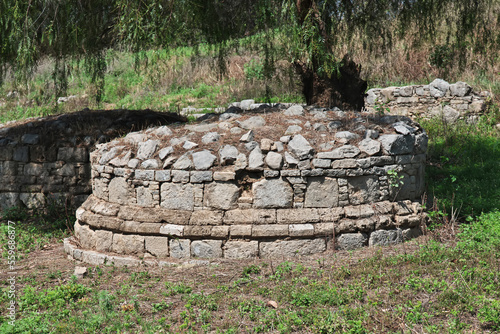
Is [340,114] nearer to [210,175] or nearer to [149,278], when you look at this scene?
[210,175]

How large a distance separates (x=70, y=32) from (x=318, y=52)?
147 inches

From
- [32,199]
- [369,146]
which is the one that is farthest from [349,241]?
[32,199]

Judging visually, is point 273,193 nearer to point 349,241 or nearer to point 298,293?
point 349,241

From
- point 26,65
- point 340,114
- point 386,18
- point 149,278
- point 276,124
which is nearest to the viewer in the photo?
point 149,278

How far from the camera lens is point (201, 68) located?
634 inches

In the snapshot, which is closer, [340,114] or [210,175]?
[210,175]

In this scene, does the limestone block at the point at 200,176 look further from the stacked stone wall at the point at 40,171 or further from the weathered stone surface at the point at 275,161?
the stacked stone wall at the point at 40,171

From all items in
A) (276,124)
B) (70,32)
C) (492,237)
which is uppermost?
(70,32)

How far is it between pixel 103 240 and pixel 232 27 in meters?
4.03

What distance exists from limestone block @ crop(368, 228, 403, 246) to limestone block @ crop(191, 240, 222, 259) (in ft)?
5.59

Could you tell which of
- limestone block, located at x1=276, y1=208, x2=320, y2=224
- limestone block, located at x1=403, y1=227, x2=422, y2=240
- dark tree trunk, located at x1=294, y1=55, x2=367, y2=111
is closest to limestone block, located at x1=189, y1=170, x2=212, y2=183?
limestone block, located at x1=276, y1=208, x2=320, y2=224

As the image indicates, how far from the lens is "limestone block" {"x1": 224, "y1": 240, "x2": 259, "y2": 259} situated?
17.3 feet

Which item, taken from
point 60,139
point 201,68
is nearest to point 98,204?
point 60,139

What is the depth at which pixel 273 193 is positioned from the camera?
5.30 m
